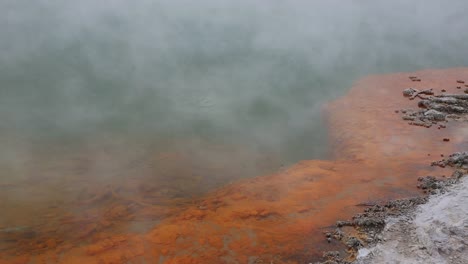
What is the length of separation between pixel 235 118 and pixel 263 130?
2.27 ft

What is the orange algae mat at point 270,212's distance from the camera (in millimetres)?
4488

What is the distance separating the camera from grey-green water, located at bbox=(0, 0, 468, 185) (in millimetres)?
7113

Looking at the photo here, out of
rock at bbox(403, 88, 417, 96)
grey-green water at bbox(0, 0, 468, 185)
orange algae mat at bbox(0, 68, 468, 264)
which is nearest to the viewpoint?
orange algae mat at bbox(0, 68, 468, 264)

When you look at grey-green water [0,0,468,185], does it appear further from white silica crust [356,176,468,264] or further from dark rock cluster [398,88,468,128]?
white silica crust [356,176,468,264]

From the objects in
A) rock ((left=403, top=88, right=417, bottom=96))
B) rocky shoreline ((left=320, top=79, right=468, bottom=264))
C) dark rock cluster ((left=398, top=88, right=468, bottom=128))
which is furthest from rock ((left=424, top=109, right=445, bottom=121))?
rocky shoreline ((left=320, top=79, right=468, bottom=264))

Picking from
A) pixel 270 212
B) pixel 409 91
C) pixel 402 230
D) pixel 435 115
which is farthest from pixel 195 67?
pixel 402 230

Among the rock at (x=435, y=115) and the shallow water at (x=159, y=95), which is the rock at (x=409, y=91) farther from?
the shallow water at (x=159, y=95)

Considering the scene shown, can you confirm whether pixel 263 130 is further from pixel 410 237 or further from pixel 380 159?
pixel 410 237

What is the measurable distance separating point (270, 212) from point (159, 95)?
14.6ft

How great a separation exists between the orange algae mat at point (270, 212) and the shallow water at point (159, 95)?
0.09 meters

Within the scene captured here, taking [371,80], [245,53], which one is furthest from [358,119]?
[245,53]

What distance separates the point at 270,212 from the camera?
17.3ft

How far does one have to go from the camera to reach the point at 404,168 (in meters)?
6.33

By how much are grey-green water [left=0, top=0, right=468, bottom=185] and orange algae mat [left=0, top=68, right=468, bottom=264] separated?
0.65 m
